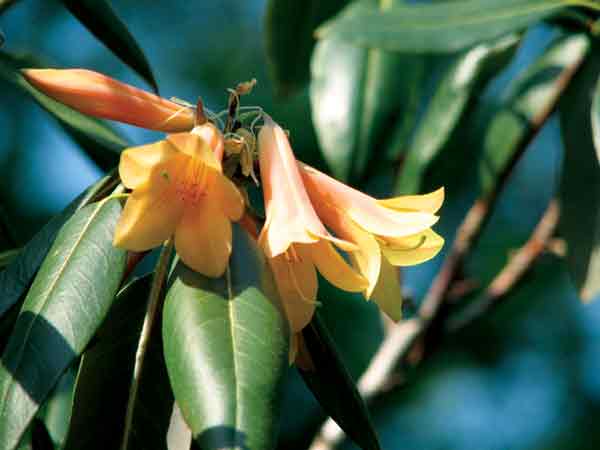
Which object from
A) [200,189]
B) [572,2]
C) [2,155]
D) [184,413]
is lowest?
[2,155]

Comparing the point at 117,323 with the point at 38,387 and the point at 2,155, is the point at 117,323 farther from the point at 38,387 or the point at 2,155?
the point at 2,155

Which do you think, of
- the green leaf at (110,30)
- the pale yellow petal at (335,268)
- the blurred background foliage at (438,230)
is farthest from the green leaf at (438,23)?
the blurred background foliage at (438,230)

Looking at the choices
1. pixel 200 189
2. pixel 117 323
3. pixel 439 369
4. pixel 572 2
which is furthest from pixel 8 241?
pixel 439 369

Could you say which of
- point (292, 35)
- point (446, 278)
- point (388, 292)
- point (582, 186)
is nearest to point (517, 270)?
point (446, 278)

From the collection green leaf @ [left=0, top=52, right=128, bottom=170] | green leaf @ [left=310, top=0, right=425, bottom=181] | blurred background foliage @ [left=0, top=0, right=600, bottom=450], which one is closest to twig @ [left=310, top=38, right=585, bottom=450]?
green leaf @ [left=310, top=0, right=425, bottom=181]

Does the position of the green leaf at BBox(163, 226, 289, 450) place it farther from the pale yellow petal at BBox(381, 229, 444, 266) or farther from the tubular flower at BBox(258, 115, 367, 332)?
the pale yellow petal at BBox(381, 229, 444, 266)

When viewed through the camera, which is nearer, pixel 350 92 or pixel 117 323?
pixel 117 323
